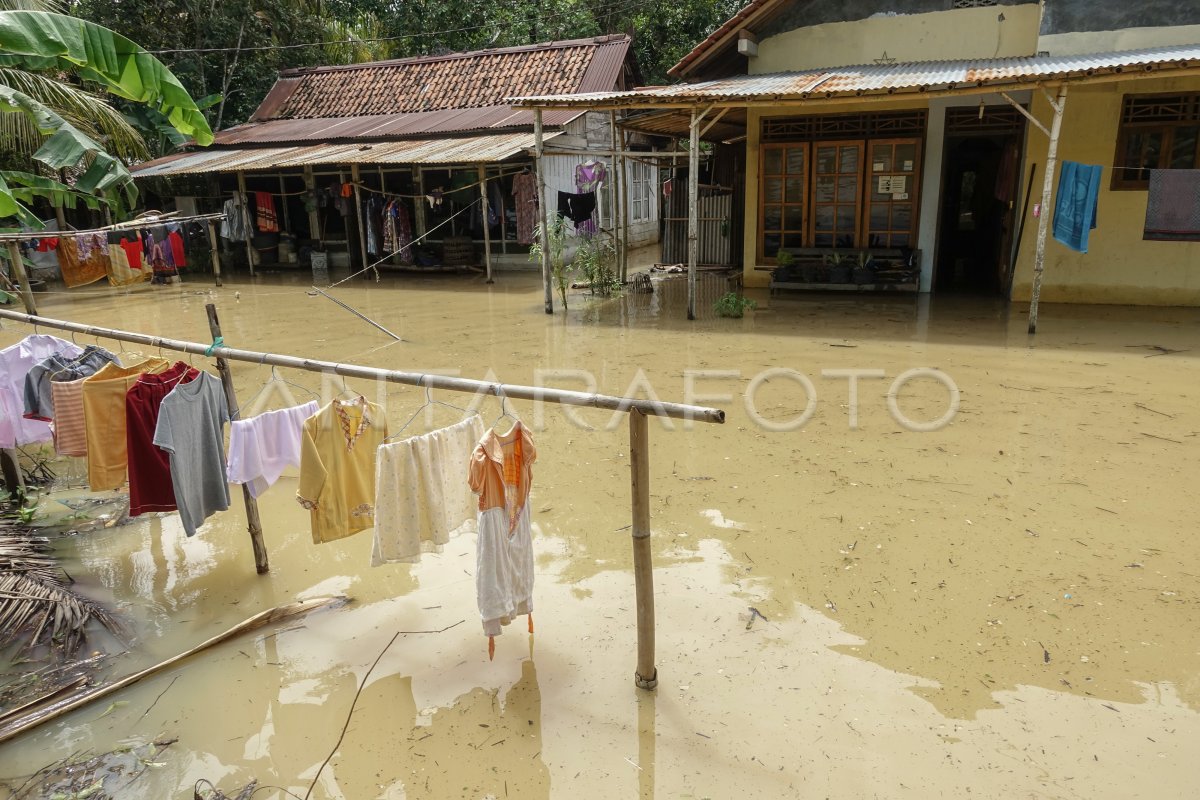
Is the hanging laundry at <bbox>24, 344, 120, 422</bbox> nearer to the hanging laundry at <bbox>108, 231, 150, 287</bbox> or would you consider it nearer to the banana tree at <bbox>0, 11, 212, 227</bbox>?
the banana tree at <bbox>0, 11, 212, 227</bbox>

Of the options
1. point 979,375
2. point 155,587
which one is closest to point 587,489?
point 155,587

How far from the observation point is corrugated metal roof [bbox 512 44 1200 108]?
7785mm

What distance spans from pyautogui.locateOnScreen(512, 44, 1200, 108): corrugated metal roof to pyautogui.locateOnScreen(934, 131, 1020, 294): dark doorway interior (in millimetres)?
1593

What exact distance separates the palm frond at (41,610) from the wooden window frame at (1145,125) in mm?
11361

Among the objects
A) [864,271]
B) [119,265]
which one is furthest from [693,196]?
[119,265]

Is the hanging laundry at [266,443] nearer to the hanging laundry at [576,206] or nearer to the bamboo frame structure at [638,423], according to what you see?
the bamboo frame structure at [638,423]

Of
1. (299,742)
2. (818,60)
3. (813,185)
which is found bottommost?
(299,742)

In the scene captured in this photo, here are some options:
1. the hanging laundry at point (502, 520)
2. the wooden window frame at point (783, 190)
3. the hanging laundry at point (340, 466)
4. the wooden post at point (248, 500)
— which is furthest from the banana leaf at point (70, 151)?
the wooden window frame at point (783, 190)

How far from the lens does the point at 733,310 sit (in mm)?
10258

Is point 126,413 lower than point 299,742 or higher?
higher

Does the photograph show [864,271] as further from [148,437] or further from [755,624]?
[148,437]

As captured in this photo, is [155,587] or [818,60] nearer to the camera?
[155,587]

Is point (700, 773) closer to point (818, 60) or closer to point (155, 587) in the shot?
point (155, 587)

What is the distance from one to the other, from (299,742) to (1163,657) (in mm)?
3507
